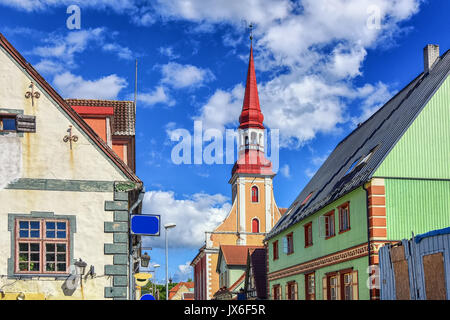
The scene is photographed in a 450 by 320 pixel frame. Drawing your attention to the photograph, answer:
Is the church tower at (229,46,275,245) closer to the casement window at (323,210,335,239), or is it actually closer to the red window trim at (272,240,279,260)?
the red window trim at (272,240,279,260)

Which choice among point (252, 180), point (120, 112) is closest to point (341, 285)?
point (120, 112)

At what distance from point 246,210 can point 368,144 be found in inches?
1799

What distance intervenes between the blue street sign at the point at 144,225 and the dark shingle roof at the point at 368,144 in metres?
10.9

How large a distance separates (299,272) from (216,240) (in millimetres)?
41900

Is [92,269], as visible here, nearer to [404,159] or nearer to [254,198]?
[404,159]

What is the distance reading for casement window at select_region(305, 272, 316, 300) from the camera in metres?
31.9

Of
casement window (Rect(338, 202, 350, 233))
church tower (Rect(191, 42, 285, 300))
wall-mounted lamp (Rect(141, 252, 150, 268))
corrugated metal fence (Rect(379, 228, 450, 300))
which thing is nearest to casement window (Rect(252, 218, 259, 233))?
church tower (Rect(191, 42, 285, 300))

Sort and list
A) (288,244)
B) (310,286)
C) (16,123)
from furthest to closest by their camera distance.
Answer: (288,244) → (310,286) → (16,123)

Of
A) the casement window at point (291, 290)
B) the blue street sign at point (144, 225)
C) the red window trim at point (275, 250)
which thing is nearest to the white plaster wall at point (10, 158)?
the blue street sign at point (144, 225)

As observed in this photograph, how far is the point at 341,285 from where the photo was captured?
91.1 ft

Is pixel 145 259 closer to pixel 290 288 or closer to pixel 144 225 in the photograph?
pixel 144 225
